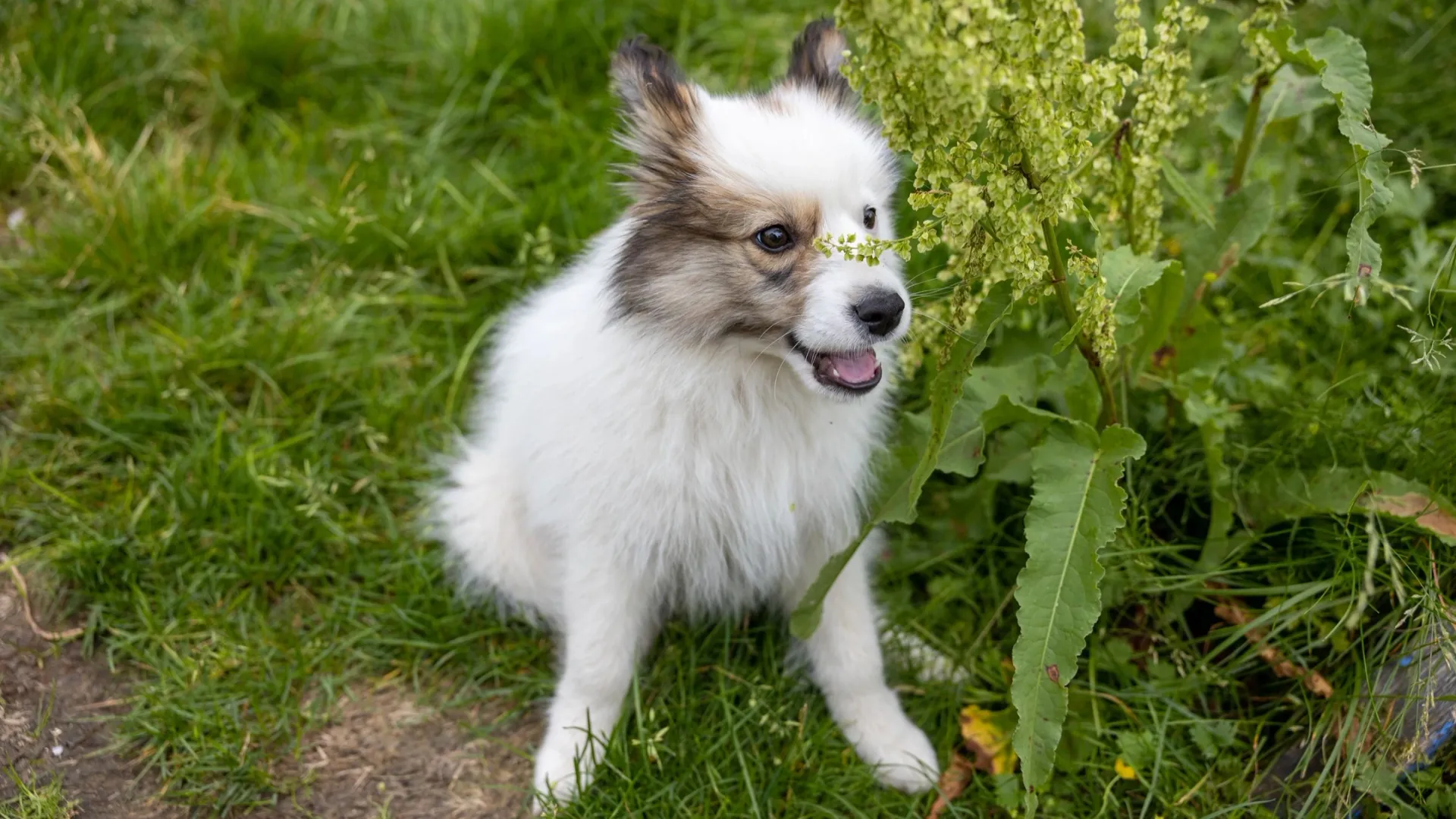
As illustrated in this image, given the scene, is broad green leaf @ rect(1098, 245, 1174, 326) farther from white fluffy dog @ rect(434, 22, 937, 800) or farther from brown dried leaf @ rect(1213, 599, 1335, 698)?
brown dried leaf @ rect(1213, 599, 1335, 698)

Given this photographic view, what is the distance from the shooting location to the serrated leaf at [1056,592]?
2184 millimetres

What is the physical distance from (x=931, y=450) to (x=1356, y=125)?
1.04m

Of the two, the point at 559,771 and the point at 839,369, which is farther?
the point at 559,771

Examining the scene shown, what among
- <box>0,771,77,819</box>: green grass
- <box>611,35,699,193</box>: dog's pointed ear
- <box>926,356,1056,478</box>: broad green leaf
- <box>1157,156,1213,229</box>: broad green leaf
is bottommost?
<box>0,771,77,819</box>: green grass

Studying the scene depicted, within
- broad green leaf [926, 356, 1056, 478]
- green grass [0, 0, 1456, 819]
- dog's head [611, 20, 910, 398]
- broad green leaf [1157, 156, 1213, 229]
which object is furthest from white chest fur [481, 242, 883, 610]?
broad green leaf [1157, 156, 1213, 229]

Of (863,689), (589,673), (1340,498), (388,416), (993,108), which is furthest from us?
(388,416)

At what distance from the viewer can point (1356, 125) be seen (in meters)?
2.18

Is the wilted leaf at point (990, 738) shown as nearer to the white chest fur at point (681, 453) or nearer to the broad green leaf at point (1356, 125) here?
the white chest fur at point (681, 453)

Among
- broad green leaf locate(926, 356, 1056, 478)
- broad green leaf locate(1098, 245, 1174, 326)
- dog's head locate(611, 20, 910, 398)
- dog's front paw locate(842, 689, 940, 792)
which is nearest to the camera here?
dog's head locate(611, 20, 910, 398)

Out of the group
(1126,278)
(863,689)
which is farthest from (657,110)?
(863,689)

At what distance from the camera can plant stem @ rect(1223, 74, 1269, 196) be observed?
8.74 feet

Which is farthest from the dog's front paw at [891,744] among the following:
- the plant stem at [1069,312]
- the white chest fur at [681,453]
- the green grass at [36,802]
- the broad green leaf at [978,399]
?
the green grass at [36,802]

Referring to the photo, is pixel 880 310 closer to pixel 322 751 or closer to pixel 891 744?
pixel 891 744

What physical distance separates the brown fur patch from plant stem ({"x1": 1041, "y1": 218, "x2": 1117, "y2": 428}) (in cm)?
47
